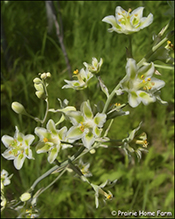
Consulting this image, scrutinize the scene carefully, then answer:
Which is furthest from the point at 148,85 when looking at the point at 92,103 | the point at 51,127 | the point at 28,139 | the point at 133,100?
the point at 92,103

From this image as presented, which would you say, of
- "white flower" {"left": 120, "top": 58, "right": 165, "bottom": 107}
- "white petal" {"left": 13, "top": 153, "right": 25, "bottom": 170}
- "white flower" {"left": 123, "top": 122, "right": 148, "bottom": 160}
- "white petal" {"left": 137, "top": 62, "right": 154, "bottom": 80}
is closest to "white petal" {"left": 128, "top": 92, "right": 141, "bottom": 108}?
"white flower" {"left": 120, "top": 58, "right": 165, "bottom": 107}

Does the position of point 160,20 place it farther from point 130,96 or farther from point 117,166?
point 130,96

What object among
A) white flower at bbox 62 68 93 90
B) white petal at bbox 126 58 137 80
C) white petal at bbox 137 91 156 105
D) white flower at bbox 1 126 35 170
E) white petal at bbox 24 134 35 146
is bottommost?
white flower at bbox 1 126 35 170

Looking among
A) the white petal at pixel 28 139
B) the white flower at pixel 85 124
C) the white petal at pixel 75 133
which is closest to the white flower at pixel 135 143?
the white flower at pixel 85 124

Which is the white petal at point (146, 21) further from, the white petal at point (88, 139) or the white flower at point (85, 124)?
the white petal at point (88, 139)

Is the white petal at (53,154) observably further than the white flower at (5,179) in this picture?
No

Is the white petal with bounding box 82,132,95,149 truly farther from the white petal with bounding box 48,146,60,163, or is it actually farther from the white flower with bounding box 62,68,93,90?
the white flower with bounding box 62,68,93,90

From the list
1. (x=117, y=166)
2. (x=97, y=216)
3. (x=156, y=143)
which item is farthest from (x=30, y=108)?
(x=156, y=143)

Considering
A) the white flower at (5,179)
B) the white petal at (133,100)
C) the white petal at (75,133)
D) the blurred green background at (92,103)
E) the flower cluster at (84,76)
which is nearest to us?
the white petal at (133,100)
